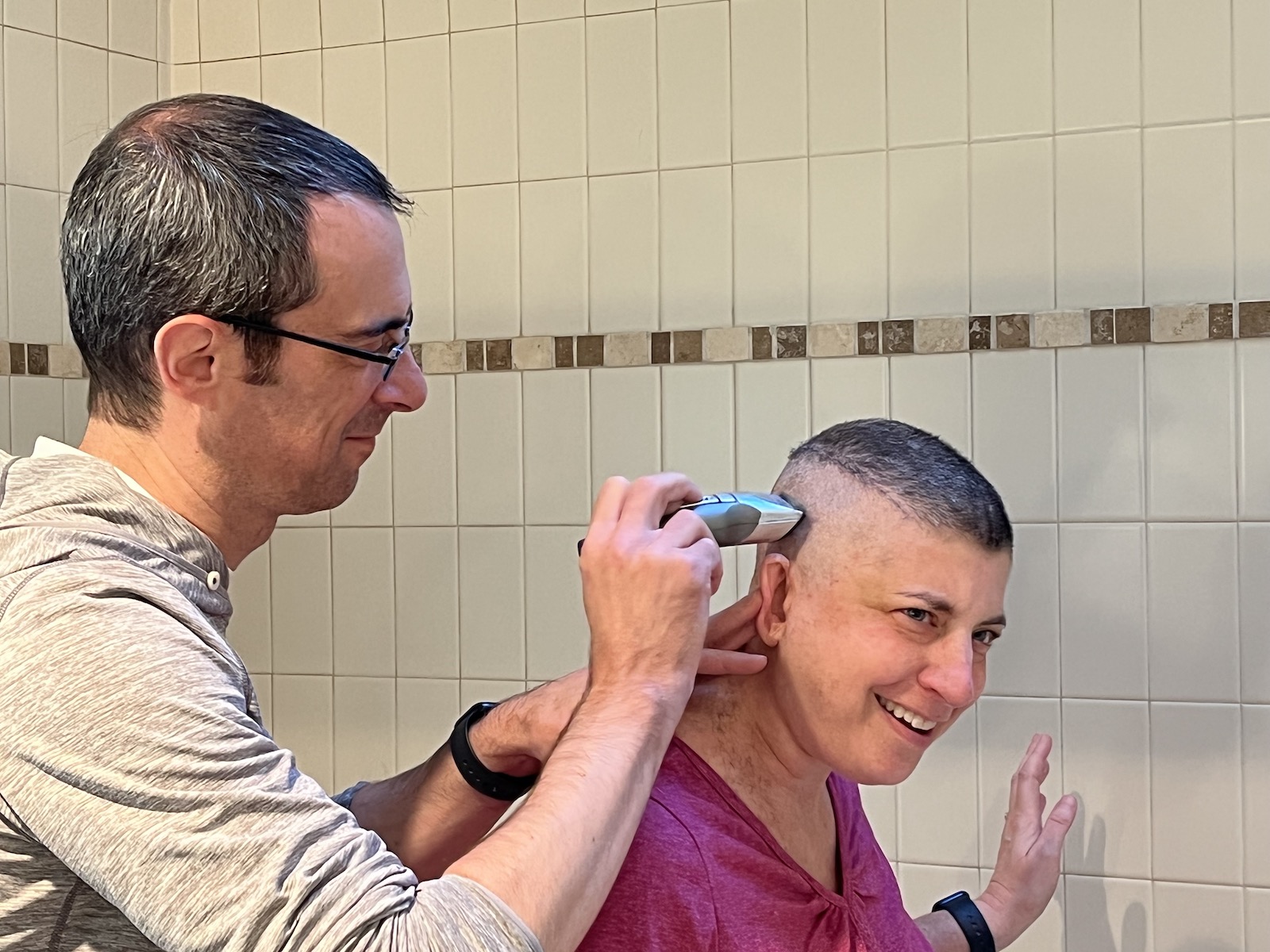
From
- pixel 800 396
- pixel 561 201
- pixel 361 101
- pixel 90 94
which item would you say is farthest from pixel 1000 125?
pixel 90 94

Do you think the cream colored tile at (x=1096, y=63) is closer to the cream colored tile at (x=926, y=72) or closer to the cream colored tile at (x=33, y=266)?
the cream colored tile at (x=926, y=72)

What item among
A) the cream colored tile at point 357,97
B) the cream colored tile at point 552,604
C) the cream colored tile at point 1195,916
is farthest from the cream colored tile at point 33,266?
the cream colored tile at point 1195,916

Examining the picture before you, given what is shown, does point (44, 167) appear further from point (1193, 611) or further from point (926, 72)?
point (1193, 611)

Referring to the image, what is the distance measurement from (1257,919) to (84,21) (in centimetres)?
297

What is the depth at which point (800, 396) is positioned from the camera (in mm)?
2738

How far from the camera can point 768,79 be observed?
275 centimetres

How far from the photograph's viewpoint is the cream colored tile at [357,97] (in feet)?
10.2

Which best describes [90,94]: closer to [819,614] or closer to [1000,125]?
[1000,125]

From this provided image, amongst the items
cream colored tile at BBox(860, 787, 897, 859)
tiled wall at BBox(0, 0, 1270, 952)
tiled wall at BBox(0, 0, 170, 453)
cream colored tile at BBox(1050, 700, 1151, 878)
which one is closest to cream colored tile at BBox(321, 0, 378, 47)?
tiled wall at BBox(0, 0, 1270, 952)

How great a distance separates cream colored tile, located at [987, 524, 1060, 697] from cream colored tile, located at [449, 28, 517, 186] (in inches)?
51.3

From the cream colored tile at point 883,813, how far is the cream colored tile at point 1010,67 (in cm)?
111

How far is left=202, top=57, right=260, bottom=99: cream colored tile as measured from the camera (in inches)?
126

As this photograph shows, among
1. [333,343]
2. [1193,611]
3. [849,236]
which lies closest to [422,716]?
[849,236]

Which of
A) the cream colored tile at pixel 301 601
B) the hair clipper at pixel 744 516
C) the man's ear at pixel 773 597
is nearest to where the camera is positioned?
the hair clipper at pixel 744 516
